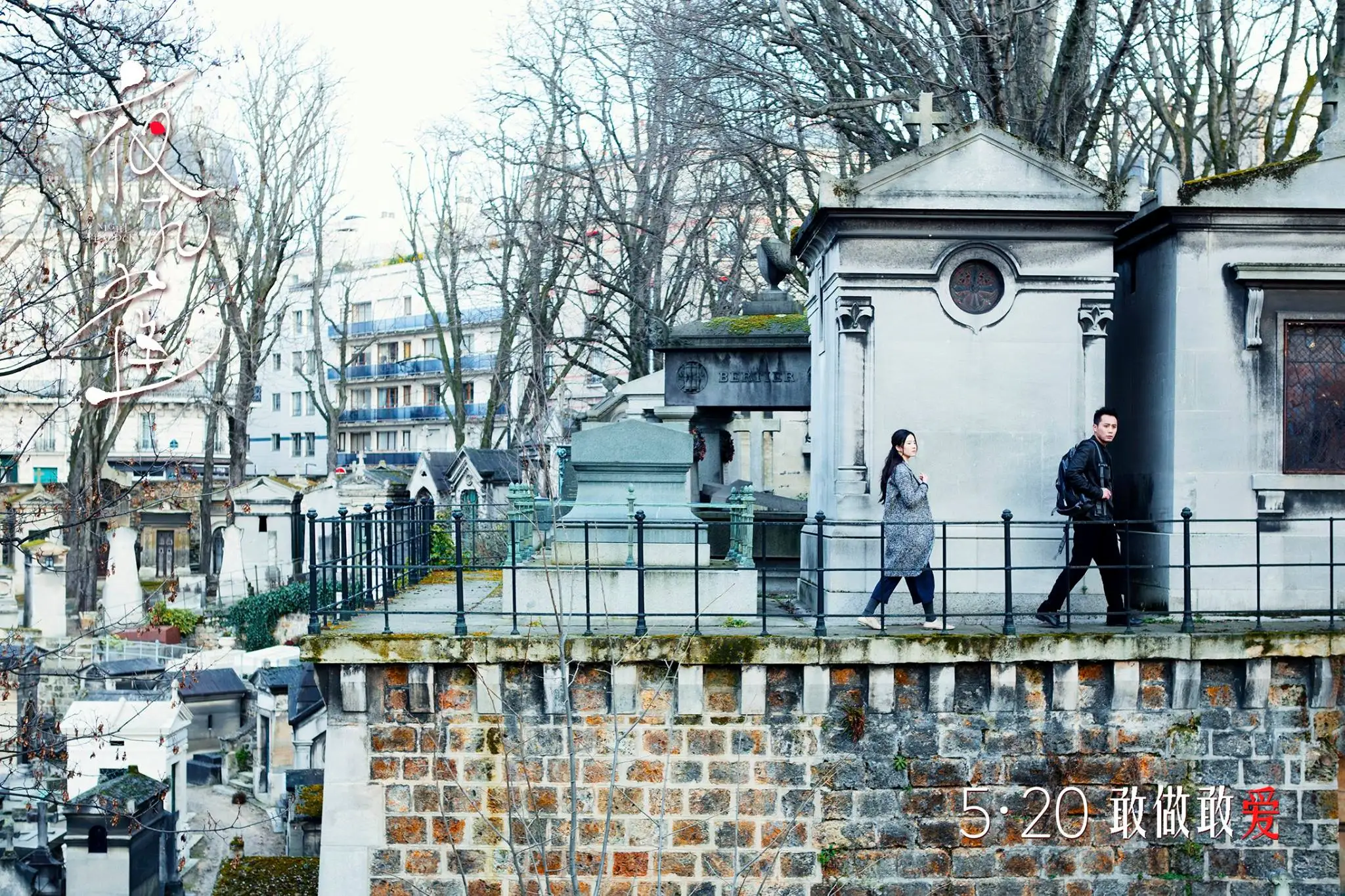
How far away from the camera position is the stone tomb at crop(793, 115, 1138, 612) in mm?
10055

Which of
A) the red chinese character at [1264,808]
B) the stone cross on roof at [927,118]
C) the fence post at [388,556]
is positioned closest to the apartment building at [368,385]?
the fence post at [388,556]

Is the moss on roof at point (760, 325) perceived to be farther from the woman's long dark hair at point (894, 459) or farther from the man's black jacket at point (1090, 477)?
the man's black jacket at point (1090, 477)

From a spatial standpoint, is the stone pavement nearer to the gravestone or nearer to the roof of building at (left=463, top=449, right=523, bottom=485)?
the roof of building at (left=463, top=449, right=523, bottom=485)

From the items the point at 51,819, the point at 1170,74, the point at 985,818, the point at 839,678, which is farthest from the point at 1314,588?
the point at 51,819

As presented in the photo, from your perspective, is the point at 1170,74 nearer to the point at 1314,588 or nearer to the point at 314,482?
the point at 1314,588

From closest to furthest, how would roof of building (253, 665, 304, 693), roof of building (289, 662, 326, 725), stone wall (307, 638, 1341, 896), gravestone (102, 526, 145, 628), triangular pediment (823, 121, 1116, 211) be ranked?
stone wall (307, 638, 1341, 896), triangular pediment (823, 121, 1116, 211), roof of building (289, 662, 326, 725), roof of building (253, 665, 304, 693), gravestone (102, 526, 145, 628)

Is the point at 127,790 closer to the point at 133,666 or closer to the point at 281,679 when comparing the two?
the point at 281,679

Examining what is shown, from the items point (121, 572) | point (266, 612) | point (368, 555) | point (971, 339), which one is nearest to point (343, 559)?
point (368, 555)

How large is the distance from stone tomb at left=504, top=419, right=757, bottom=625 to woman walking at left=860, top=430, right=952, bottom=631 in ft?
3.47

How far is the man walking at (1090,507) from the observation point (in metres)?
9.38

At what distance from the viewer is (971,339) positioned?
10.2 meters

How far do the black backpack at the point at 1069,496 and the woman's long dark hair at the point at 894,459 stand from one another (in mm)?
1195

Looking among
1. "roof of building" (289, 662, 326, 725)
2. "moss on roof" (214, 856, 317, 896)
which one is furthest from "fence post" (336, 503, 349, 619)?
"roof of building" (289, 662, 326, 725)

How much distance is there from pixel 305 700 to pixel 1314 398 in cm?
1638
